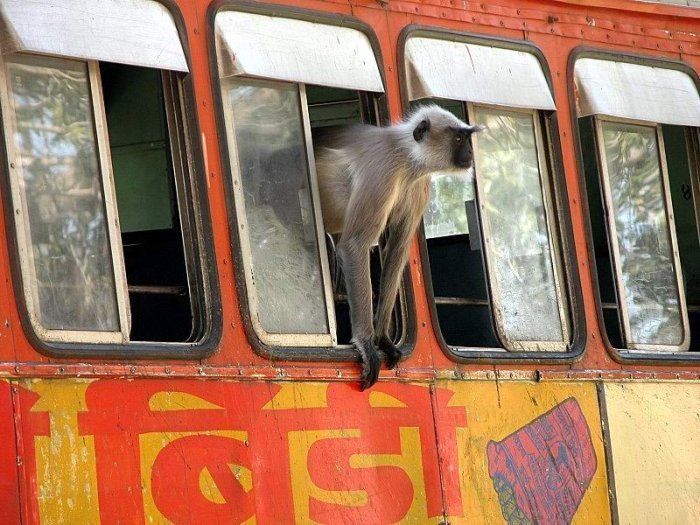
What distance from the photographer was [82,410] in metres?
4.86

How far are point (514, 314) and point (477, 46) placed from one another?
131 centimetres

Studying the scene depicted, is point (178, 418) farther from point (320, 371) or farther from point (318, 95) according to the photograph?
point (318, 95)

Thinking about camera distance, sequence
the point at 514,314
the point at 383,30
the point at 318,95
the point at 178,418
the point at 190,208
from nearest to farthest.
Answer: the point at 178,418 → the point at 190,208 → the point at 383,30 → the point at 514,314 → the point at 318,95

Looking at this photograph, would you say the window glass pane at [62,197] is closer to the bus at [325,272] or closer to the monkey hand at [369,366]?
the bus at [325,272]

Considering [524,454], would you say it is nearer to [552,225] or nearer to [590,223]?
[552,225]

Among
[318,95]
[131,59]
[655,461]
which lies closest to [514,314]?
[655,461]

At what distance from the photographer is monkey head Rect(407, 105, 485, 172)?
6684 millimetres

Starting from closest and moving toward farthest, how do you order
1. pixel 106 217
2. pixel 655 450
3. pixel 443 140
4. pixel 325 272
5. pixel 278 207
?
pixel 106 217, pixel 278 207, pixel 325 272, pixel 443 140, pixel 655 450

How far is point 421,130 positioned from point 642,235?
1.81 metres

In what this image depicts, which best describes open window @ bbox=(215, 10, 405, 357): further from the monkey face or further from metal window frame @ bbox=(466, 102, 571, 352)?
metal window frame @ bbox=(466, 102, 571, 352)

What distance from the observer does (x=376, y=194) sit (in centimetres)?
654

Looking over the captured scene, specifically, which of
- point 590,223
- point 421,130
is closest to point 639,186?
point 590,223

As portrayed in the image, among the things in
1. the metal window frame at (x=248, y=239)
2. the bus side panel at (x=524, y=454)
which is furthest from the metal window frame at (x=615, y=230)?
the metal window frame at (x=248, y=239)

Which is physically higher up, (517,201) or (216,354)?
(517,201)
